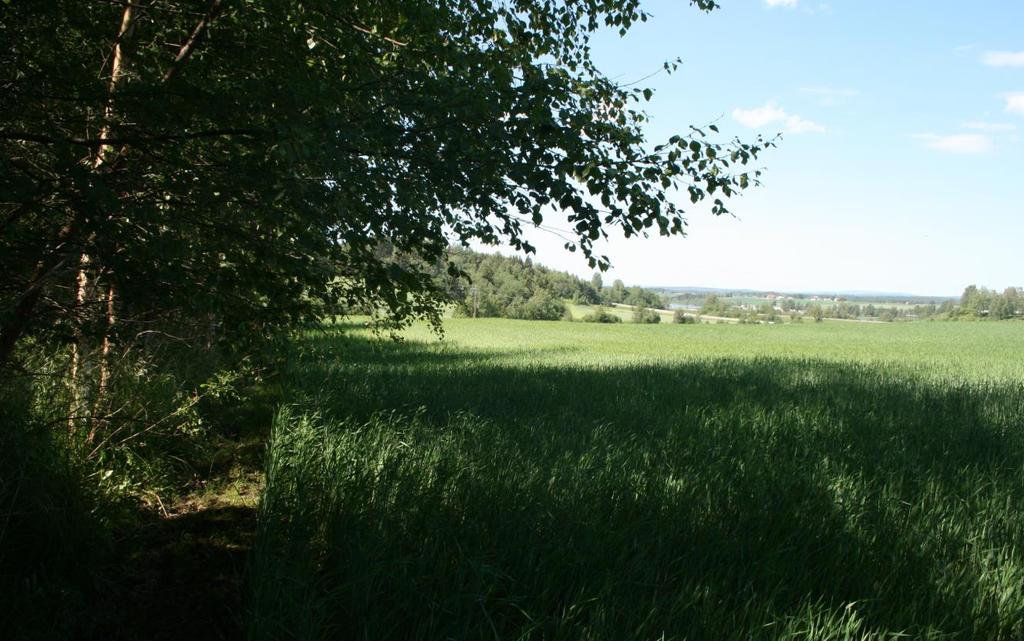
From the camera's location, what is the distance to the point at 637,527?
323 cm

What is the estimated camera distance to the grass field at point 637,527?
8.06ft

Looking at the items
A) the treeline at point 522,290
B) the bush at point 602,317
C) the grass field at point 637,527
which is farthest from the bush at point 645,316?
the grass field at point 637,527

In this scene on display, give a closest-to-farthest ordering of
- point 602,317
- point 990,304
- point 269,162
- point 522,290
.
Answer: point 269,162 → point 522,290 → point 602,317 → point 990,304

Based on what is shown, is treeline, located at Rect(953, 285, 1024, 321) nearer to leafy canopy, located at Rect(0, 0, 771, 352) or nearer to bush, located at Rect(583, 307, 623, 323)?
bush, located at Rect(583, 307, 623, 323)

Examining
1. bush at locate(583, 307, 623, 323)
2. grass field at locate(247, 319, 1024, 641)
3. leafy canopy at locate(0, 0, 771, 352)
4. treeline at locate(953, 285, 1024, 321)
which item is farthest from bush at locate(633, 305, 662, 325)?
leafy canopy at locate(0, 0, 771, 352)

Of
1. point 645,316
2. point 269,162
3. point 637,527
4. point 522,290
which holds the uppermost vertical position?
point 522,290

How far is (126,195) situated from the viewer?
3.41 metres

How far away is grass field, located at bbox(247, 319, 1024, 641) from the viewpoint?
2457 mm

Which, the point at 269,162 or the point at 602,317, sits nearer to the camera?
the point at 269,162

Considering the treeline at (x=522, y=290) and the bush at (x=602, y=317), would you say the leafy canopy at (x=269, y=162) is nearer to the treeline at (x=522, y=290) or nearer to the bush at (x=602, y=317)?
the treeline at (x=522, y=290)

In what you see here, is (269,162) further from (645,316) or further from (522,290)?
(645,316)

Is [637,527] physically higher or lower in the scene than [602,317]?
lower

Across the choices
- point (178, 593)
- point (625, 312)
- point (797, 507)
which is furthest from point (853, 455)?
point (625, 312)

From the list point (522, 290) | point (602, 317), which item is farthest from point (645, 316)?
point (522, 290)
